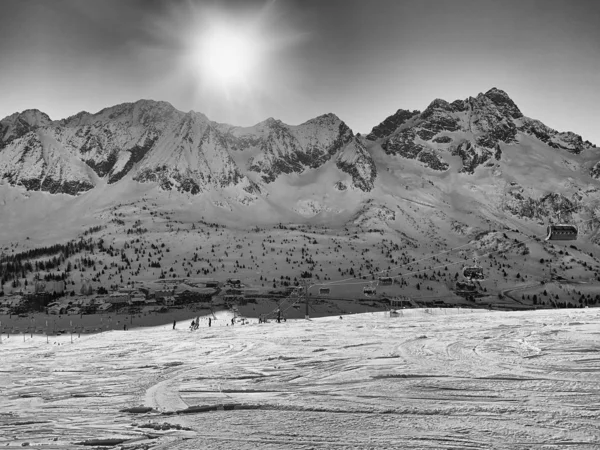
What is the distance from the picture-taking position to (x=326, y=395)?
53.6 feet

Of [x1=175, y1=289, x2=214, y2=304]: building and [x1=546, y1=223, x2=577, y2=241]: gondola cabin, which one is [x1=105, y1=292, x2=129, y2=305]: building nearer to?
[x1=175, y1=289, x2=214, y2=304]: building

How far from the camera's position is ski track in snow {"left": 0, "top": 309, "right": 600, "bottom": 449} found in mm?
12242

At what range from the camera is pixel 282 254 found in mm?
199625

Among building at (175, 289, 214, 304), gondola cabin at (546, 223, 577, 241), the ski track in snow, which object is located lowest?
the ski track in snow

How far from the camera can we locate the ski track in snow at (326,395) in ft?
40.2

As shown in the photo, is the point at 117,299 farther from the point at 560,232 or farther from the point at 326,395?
the point at 326,395

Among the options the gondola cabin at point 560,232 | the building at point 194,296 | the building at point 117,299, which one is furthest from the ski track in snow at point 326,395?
the building at point 194,296

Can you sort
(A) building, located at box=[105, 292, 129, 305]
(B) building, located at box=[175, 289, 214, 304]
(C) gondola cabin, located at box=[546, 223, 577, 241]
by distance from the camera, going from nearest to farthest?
1. (C) gondola cabin, located at box=[546, 223, 577, 241]
2. (A) building, located at box=[105, 292, 129, 305]
3. (B) building, located at box=[175, 289, 214, 304]

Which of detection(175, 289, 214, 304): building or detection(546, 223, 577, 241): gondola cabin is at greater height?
detection(546, 223, 577, 241): gondola cabin

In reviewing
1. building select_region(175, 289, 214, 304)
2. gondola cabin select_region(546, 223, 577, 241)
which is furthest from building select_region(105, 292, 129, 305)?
gondola cabin select_region(546, 223, 577, 241)

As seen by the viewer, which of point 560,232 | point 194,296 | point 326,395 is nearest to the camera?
point 326,395

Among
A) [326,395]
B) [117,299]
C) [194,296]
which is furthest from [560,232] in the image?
[194,296]

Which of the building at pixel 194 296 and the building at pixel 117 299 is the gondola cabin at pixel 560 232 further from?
the building at pixel 117 299

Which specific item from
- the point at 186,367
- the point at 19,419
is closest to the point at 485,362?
the point at 186,367
